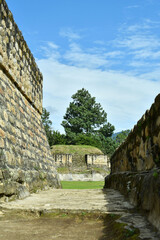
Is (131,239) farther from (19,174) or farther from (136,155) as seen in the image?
(19,174)

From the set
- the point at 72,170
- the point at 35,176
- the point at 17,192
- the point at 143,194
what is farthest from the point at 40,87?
the point at 72,170

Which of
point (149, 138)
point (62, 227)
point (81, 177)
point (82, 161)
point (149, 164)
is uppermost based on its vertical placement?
A: point (82, 161)

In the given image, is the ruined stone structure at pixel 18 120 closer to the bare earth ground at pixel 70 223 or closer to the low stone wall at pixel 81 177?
the bare earth ground at pixel 70 223

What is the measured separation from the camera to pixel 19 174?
5000 millimetres

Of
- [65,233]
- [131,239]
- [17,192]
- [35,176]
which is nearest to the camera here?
[131,239]

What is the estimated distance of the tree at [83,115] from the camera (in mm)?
51094

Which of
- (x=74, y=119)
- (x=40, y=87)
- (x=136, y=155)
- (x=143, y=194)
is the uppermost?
(x=74, y=119)

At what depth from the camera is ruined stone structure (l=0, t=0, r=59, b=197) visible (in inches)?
184

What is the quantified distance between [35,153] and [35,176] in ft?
2.91

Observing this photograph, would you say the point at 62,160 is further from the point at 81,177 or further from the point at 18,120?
the point at 18,120

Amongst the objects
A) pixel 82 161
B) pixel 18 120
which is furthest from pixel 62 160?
pixel 18 120

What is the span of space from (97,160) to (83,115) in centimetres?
2487

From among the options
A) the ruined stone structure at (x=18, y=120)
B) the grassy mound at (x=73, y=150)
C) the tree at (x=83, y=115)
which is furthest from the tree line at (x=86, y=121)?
the ruined stone structure at (x=18, y=120)

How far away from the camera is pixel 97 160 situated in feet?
91.7
